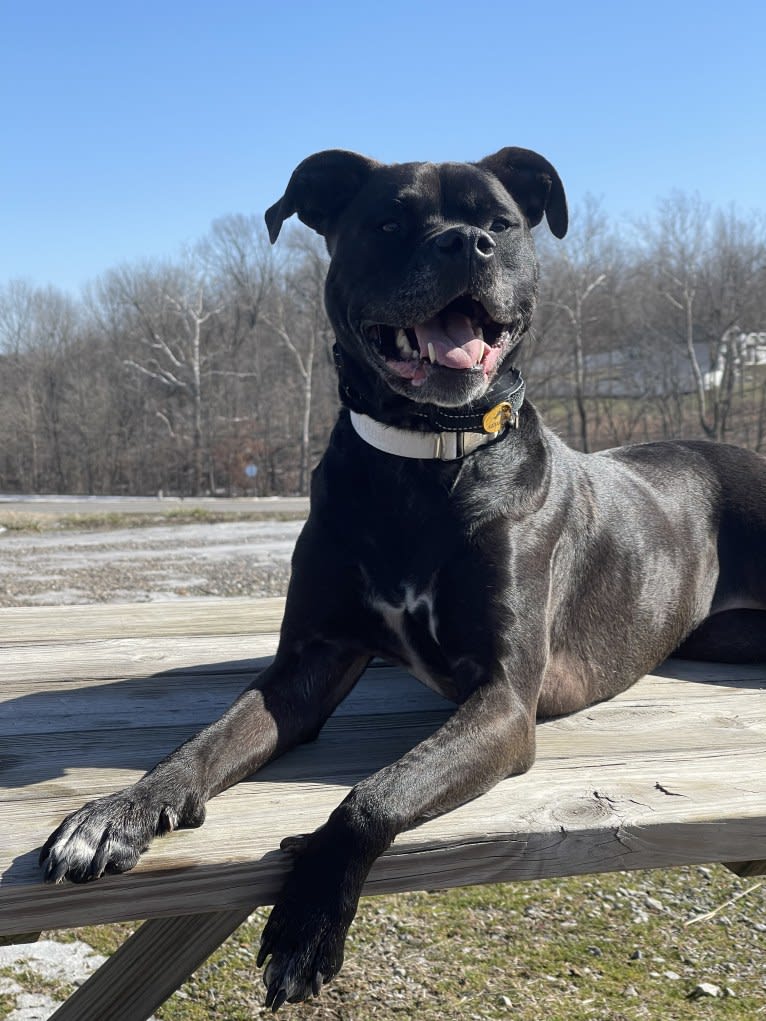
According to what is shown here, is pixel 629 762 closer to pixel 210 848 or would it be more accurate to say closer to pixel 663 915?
pixel 210 848

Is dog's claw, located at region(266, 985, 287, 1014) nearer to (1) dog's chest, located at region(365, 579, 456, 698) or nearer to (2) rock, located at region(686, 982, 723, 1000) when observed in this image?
(1) dog's chest, located at region(365, 579, 456, 698)

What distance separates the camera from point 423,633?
2.45 metres

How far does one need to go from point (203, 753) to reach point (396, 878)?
0.49 m

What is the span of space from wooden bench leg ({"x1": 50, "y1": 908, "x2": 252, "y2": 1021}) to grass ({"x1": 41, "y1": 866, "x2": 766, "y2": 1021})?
1.16 m

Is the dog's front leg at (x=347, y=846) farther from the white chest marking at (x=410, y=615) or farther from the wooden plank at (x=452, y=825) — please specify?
the white chest marking at (x=410, y=615)

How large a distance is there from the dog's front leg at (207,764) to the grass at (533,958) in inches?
56.4

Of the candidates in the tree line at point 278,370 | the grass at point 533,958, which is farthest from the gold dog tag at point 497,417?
the tree line at point 278,370

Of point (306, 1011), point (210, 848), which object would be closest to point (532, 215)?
point (210, 848)

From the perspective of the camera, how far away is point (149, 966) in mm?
2139

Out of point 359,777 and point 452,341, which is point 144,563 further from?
point 359,777

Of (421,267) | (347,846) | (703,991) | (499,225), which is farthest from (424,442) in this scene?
(703,991)

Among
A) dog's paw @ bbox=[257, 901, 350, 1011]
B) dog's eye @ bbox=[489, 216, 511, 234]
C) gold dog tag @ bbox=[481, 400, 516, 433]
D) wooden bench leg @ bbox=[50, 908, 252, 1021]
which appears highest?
dog's eye @ bbox=[489, 216, 511, 234]

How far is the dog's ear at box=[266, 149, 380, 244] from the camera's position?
2793mm

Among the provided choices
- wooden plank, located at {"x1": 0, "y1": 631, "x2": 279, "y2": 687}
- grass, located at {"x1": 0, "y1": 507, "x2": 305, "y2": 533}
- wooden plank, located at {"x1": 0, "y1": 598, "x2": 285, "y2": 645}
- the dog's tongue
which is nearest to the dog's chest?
the dog's tongue
